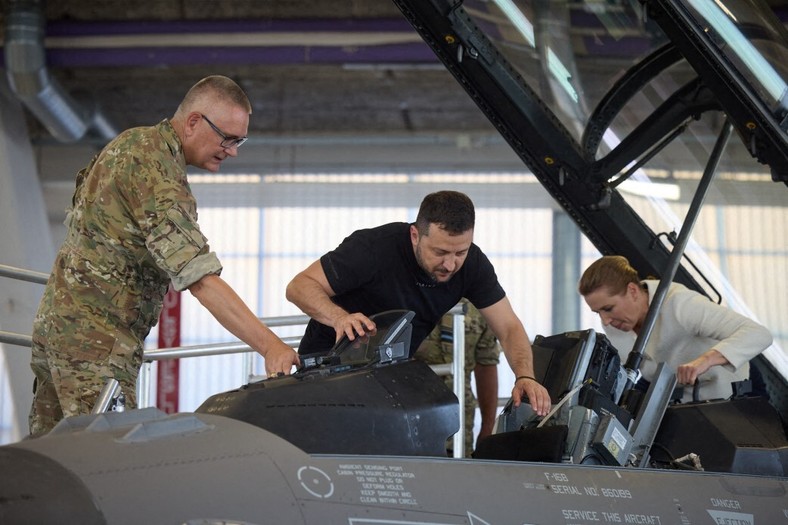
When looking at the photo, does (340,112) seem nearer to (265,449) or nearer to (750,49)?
(750,49)

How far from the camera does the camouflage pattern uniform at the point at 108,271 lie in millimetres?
2812

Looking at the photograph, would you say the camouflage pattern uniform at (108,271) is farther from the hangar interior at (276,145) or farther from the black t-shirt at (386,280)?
the hangar interior at (276,145)

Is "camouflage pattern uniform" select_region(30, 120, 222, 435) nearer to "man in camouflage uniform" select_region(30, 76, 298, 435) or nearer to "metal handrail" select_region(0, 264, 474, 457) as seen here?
"man in camouflage uniform" select_region(30, 76, 298, 435)

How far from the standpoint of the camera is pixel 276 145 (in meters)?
12.9

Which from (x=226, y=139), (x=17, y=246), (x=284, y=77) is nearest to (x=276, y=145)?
(x=284, y=77)

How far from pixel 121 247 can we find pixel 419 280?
1093 millimetres

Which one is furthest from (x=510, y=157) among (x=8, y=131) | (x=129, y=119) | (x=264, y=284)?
(x=8, y=131)

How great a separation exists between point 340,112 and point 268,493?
10.8 metres

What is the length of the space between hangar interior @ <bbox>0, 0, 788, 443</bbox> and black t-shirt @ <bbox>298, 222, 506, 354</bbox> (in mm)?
6310

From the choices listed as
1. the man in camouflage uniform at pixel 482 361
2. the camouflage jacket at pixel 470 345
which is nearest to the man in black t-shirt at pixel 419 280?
the camouflage jacket at pixel 470 345

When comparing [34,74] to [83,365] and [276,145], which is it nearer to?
[276,145]

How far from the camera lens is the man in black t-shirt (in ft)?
10.7

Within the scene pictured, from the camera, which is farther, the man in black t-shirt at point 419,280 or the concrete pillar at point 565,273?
the concrete pillar at point 565,273

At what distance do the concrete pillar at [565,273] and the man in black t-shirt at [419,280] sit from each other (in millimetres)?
8691
